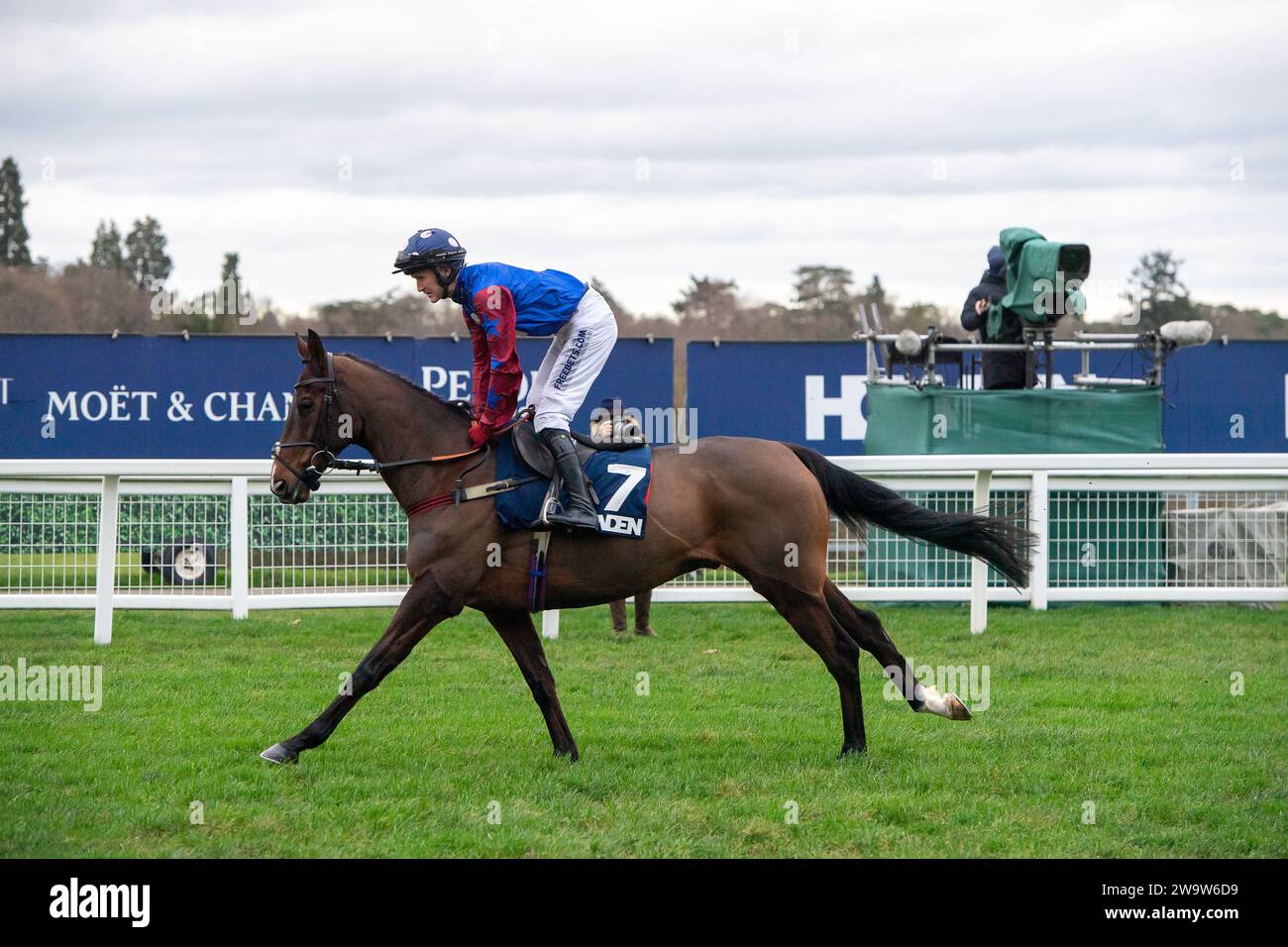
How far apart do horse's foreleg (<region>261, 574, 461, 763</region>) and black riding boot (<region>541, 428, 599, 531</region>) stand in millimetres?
541

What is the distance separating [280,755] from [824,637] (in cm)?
214

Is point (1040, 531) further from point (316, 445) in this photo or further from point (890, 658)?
point (316, 445)

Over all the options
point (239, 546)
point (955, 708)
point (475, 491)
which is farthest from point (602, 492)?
point (239, 546)

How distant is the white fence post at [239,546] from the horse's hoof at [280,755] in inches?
137

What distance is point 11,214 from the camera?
105 feet

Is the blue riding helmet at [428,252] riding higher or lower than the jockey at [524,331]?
higher

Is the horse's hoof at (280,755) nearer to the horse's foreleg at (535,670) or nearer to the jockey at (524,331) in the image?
the horse's foreleg at (535,670)

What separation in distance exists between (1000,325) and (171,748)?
6.97 metres

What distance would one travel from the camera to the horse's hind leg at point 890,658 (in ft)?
18.2

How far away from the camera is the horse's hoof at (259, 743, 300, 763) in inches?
202

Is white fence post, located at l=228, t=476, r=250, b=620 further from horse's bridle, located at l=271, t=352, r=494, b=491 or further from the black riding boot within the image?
the black riding boot
